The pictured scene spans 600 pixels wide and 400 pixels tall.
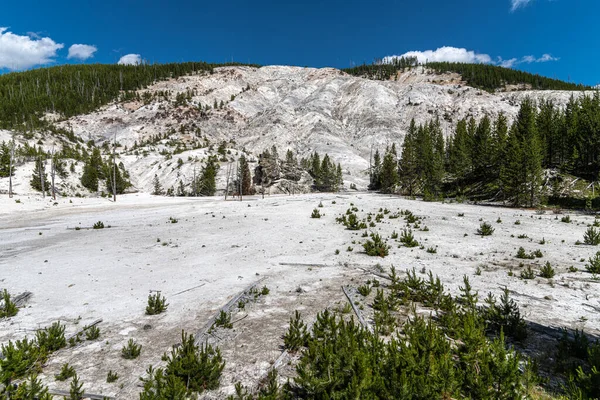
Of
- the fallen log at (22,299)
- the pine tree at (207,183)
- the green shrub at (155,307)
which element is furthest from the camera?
the pine tree at (207,183)

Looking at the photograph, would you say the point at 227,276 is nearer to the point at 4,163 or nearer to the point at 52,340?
the point at 52,340

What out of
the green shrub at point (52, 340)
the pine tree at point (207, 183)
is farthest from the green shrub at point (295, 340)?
the pine tree at point (207, 183)

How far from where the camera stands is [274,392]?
14.8 ft

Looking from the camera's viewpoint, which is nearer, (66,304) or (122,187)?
(66,304)

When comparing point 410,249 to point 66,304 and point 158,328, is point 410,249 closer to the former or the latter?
point 158,328

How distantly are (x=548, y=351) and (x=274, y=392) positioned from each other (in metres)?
5.94

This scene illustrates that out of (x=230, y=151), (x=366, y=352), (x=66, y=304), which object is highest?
(x=230, y=151)

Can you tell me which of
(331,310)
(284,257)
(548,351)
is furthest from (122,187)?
(548,351)

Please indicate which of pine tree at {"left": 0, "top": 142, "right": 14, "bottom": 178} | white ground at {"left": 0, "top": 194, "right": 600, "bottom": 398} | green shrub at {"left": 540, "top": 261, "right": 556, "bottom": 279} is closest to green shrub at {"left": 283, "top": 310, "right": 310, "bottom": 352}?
white ground at {"left": 0, "top": 194, "right": 600, "bottom": 398}

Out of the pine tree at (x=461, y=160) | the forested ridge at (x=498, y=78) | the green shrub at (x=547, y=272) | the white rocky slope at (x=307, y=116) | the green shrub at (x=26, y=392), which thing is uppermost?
the forested ridge at (x=498, y=78)

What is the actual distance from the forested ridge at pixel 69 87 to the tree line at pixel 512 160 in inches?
4732

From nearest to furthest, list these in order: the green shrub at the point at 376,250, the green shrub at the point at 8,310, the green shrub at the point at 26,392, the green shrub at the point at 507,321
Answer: the green shrub at the point at 26,392 → the green shrub at the point at 507,321 → the green shrub at the point at 8,310 → the green shrub at the point at 376,250

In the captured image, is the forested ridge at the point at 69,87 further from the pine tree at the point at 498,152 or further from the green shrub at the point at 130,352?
the pine tree at the point at 498,152

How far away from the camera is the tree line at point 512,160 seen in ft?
126
